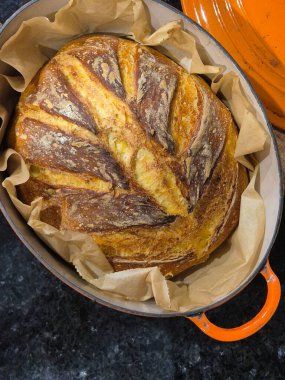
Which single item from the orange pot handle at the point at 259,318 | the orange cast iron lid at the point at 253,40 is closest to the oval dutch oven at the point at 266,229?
the orange pot handle at the point at 259,318

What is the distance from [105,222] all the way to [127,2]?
0.42 metres

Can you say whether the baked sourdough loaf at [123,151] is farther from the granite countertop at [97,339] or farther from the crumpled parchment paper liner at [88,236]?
the granite countertop at [97,339]

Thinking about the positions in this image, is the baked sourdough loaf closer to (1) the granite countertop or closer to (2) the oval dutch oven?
(2) the oval dutch oven

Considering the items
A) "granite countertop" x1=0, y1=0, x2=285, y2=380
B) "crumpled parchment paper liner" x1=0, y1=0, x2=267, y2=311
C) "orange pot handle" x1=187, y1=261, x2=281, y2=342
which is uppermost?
"crumpled parchment paper liner" x1=0, y1=0, x2=267, y2=311

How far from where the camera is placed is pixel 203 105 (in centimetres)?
99

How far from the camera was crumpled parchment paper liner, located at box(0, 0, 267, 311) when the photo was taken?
3.09 ft

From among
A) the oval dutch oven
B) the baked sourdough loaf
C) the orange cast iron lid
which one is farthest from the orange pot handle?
the orange cast iron lid

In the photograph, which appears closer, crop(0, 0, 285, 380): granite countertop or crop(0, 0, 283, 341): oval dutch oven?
crop(0, 0, 283, 341): oval dutch oven

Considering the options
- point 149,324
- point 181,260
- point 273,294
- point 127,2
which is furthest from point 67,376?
point 127,2

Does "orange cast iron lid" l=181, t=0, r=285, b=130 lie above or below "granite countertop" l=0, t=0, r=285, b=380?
above

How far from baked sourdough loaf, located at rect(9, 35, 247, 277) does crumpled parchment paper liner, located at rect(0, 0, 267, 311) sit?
0.03 metres

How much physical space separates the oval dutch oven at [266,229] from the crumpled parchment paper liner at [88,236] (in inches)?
0.5

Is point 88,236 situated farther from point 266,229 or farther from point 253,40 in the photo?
point 253,40

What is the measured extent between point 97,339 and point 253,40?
74 cm
